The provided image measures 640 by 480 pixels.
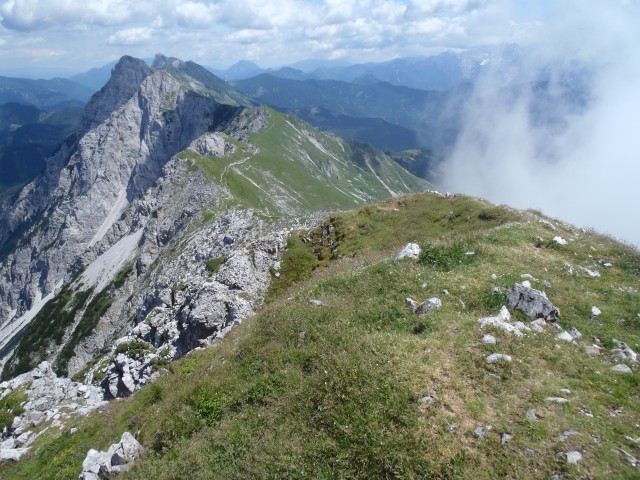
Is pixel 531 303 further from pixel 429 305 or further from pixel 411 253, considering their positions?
pixel 411 253

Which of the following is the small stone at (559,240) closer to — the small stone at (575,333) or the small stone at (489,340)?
the small stone at (575,333)

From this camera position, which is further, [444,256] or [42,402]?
[42,402]

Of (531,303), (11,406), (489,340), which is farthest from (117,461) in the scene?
(11,406)

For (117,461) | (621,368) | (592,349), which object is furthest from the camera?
(117,461)

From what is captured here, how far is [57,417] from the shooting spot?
30000 mm

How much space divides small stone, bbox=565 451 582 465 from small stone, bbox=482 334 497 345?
188 inches

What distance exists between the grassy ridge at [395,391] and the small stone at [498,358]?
24cm

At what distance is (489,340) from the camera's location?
15.6 meters

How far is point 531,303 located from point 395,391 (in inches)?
327

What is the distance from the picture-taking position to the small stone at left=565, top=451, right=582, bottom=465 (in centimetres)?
1083

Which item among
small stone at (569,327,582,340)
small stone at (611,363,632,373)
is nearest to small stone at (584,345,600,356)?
small stone at (569,327,582,340)

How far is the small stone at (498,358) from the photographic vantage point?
47.8ft

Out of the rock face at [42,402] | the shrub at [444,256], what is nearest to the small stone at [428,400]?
the shrub at [444,256]

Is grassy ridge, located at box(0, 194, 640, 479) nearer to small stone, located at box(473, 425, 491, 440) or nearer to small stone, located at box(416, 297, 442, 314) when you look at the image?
small stone, located at box(473, 425, 491, 440)
